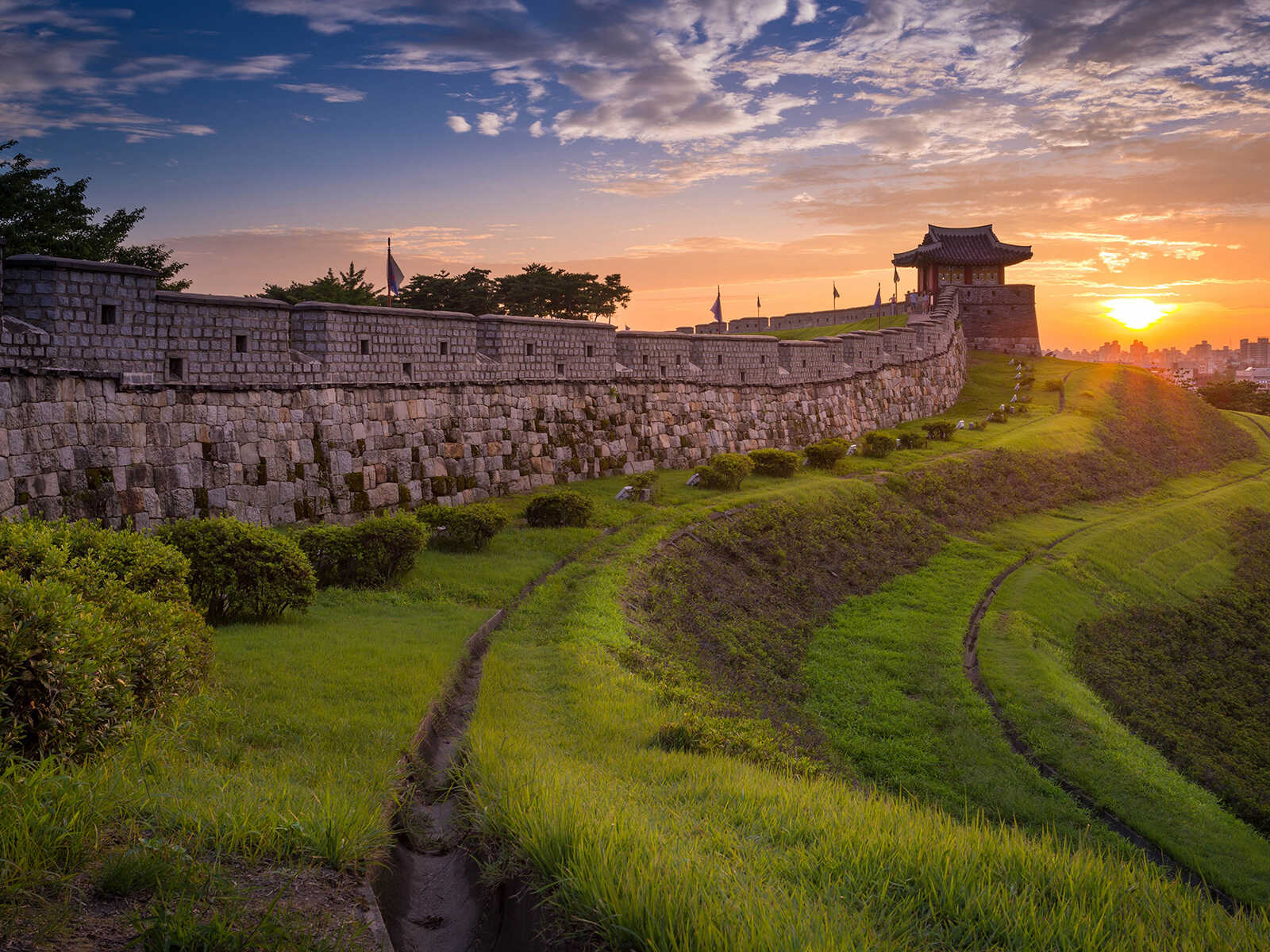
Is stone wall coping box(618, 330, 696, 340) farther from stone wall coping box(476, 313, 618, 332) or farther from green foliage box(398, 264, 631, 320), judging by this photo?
green foliage box(398, 264, 631, 320)

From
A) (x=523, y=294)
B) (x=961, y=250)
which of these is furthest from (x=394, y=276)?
(x=961, y=250)

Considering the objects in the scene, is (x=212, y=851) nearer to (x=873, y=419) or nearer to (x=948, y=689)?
(x=948, y=689)

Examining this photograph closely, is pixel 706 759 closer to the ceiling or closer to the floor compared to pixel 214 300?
closer to the floor

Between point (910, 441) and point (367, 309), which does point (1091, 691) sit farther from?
point (910, 441)

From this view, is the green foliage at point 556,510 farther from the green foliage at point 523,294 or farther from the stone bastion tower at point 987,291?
the stone bastion tower at point 987,291

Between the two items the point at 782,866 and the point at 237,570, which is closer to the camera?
the point at 782,866

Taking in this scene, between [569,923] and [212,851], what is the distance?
2.14 meters

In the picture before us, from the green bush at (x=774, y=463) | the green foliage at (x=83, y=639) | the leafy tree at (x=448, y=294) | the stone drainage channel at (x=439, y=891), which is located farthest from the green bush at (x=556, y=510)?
the leafy tree at (x=448, y=294)

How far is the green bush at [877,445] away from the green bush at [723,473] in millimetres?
8688

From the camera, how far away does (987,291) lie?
6172 centimetres

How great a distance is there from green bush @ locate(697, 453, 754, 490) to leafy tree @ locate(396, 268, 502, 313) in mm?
25622

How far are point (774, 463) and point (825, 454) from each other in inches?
95.7

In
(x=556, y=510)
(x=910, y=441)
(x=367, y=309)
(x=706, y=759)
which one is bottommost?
(x=706, y=759)

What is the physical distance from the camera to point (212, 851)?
5.15 m
